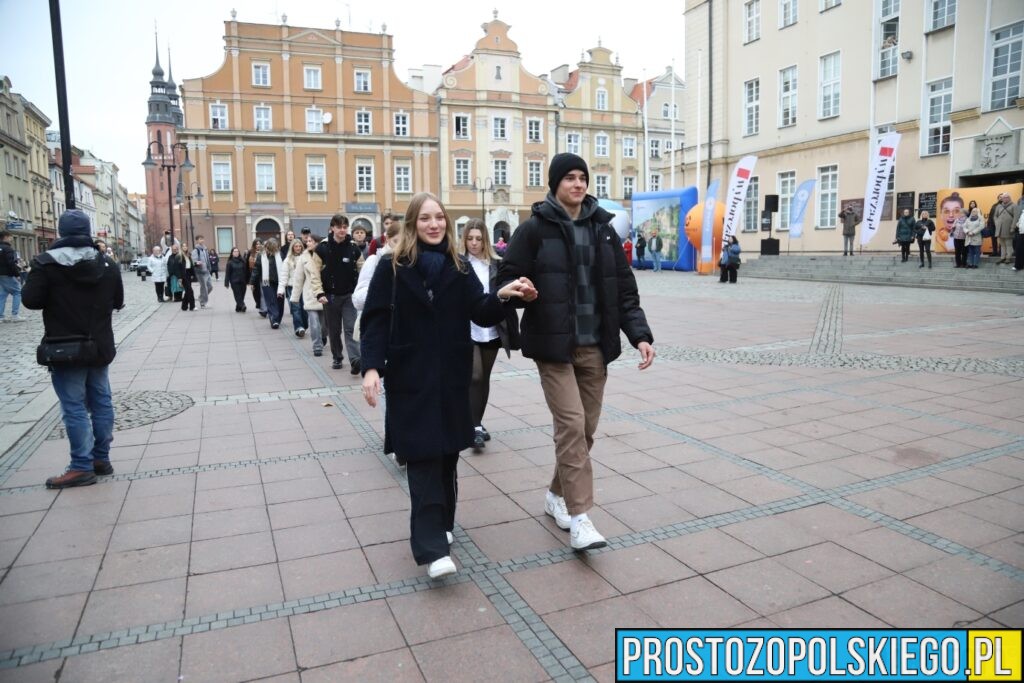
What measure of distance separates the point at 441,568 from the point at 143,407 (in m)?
5.11

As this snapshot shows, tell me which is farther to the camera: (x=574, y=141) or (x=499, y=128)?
(x=574, y=141)

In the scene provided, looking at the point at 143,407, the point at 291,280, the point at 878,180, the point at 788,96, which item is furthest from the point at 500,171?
the point at 143,407

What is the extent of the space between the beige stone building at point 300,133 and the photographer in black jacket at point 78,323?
4543 centimetres

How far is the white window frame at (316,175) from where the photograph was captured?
163 feet

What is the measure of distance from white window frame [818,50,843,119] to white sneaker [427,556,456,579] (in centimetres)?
3020

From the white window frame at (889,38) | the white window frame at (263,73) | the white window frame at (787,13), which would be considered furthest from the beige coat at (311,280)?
the white window frame at (263,73)

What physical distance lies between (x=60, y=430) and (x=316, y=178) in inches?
1818

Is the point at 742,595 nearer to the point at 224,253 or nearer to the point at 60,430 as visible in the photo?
the point at 60,430

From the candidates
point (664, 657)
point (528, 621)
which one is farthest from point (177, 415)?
point (664, 657)

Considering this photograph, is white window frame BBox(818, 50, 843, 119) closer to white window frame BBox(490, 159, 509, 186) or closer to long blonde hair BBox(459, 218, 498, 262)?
white window frame BBox(490, 159, 509, 186)

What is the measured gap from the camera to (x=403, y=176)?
52.1 m

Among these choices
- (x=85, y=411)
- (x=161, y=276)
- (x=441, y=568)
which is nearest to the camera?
(x=441, y=568)

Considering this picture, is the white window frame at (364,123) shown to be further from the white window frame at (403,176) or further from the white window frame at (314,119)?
the white window frame at (403,176)

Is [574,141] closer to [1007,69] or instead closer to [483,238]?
[1007,69]
